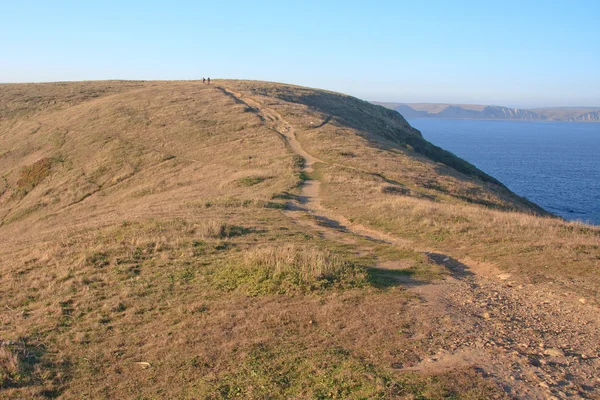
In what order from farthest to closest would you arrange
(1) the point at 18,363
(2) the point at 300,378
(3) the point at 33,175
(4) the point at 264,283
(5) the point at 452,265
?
(3) the point at 33,175 < (5) the point at 452,265 < (4) the point at 264,283 < (1) the point at 18,363 < (2) the point at 300,378

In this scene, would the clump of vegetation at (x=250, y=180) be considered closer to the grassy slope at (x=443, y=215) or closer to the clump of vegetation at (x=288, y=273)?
the grassy slope at (x=443, y=215)

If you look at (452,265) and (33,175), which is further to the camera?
(33,175)

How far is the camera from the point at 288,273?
36.1 feet

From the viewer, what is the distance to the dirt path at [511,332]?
6922 millimetres

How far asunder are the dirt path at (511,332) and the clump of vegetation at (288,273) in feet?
4.95

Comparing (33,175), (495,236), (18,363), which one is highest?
(495,236)

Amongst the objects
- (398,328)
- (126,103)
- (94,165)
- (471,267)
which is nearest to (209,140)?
(94,165)

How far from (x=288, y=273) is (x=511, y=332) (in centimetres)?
479

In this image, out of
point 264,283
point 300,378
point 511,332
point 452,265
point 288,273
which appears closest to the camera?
point 300,378

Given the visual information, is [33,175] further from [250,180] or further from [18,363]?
[18,363]

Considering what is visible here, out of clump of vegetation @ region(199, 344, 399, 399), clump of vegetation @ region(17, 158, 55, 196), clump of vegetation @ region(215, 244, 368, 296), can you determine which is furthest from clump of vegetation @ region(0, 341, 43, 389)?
Answer: clump of vegetation @ region(17, 158, 55, 196)

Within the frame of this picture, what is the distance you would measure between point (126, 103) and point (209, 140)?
19687 millimetres

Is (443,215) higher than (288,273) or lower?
higher

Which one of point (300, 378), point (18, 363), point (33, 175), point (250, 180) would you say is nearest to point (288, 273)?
point (300, 378)
